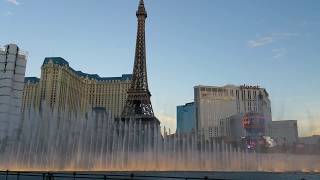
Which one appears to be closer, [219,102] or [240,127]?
[240,127]

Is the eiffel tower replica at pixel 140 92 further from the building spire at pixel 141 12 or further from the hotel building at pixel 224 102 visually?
the hotel building at pixel 224 102

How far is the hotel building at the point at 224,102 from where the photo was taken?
188375 mm

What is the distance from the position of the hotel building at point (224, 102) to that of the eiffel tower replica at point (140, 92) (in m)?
102

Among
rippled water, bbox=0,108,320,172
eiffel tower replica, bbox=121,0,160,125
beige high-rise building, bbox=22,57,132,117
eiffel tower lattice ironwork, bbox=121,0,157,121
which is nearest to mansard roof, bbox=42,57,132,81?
beige high-rise building, bbox=22,57,132,117

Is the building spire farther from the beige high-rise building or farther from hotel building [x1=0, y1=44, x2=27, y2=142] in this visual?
the beige high-rise building

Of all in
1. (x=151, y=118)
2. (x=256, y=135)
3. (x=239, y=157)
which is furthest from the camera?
(x=256, y=135)

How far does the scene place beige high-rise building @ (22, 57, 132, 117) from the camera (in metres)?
130

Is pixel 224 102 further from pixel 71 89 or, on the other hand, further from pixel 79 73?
pixel 71 89

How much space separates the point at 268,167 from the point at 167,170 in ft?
108

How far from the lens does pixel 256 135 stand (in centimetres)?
13075

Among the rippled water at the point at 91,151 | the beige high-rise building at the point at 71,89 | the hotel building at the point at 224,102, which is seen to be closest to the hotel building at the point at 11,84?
the rippled water at the point at 91,151

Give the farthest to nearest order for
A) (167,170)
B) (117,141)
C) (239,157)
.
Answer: (239,157) → (117,141) → (167,170)

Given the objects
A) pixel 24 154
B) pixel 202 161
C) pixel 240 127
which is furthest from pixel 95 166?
pixel 240 127

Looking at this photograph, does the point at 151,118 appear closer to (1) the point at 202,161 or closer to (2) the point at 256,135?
(1) the point at 202,161
